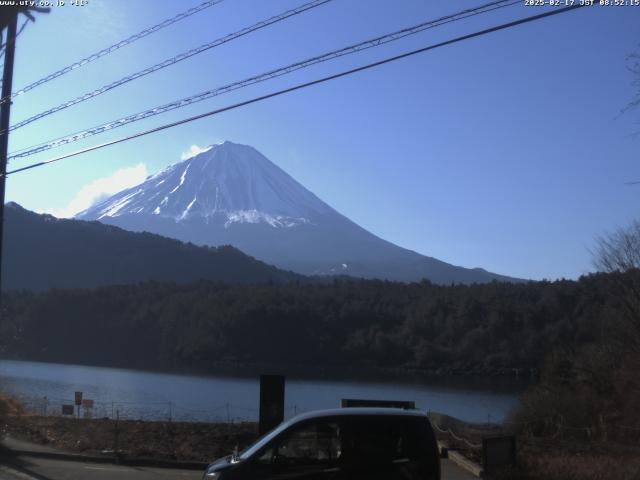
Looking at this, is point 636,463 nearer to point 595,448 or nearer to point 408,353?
point 595,448

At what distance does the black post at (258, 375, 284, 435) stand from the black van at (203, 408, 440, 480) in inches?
239

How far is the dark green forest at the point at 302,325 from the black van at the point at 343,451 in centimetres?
4472

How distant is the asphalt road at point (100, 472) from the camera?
42.5ft

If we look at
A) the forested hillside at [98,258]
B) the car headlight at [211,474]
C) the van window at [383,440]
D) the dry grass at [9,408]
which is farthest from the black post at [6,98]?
the forested hillside at [98,258]

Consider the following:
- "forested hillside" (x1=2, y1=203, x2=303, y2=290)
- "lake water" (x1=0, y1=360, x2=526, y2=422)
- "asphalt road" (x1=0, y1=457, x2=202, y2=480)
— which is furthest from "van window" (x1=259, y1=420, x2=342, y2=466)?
"forested hillside" (x1=2, y1=203, x2=303, y2=290)

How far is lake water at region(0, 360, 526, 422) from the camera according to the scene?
110ft

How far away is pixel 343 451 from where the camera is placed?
817 cm

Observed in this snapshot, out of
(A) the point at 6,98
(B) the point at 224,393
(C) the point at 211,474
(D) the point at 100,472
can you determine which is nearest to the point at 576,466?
(C) the point at 211,474

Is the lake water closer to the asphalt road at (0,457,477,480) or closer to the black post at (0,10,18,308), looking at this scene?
the black post at (0,10,18,308)

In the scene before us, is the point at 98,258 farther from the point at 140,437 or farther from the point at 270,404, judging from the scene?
the point at 270,404

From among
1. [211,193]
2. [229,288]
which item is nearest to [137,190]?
[211,193]

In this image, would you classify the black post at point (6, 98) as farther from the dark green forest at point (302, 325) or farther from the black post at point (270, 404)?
the dark green forest at point (302, 325)

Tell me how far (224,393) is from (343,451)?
37.2m

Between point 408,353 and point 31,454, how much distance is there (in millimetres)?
53699
